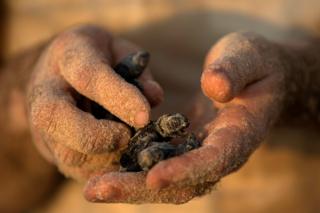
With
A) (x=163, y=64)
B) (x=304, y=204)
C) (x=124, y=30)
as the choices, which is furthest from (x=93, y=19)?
(x=304, y=204)

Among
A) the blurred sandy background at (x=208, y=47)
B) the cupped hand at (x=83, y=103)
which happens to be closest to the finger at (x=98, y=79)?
the cupped hand at (x=83, y=103)

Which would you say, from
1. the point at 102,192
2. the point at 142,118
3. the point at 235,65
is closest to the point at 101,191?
the point at 102,192

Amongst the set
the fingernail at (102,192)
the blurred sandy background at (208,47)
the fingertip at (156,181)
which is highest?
the fingertip at (156,181)

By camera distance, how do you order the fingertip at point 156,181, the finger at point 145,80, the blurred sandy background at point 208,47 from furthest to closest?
the blurred sandy background at point 208,47
the finger at point 145,80
the fingertip at point 156,181

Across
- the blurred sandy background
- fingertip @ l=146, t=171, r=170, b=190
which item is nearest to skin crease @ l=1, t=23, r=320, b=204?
fingertip @ l=146, t=171, r=170, b=190

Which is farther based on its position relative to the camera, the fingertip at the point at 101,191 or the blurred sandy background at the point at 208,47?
the blurred sandy background at the point at 208,47

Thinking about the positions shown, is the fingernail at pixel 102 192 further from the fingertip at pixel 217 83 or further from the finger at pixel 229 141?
the fingertip at pixel 217 83

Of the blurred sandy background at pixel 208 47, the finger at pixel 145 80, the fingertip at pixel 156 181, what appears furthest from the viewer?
the blurred sandy background at pixel 208 47
